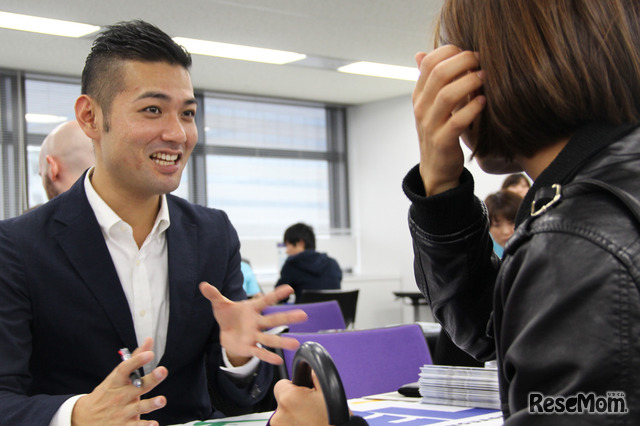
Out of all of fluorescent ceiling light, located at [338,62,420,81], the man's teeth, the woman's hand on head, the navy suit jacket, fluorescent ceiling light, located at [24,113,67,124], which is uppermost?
fluorescent ceiling light, located at [338,62,420,81]

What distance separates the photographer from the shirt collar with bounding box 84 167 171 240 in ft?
→ 5.96

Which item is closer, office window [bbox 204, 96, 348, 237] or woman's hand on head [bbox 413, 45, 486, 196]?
woman's hand on head [bbox 413, 45, 486, 196]

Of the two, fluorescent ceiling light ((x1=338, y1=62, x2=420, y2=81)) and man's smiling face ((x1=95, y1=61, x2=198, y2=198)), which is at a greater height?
fluorescent ceiling light ((x1=338, y1=62, x2=420, y2=81))

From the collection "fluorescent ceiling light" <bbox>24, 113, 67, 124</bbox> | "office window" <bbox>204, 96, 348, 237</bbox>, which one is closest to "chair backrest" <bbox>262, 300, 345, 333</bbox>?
"fluorescent ceiling light" <bbox>24, 113, 67, 124</bbox>

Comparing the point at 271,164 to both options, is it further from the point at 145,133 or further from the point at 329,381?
Result: the point at 329,381

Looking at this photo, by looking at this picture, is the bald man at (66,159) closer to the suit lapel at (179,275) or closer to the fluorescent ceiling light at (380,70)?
the suit lapel at (179,275)

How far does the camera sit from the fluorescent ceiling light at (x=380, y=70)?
7.51 meters

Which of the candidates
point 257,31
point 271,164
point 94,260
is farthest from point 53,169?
point 271,164

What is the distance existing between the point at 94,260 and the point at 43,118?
6.44 m

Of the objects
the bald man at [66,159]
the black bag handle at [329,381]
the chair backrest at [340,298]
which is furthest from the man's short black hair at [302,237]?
the black bag handle at [329,381]

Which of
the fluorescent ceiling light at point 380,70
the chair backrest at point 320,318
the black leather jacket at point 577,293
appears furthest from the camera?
the fluorescent ceiling light at point 380,70

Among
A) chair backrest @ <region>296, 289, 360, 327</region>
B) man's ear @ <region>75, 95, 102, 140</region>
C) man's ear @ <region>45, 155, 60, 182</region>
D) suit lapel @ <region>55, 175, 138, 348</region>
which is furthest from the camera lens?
chair backrest @ <region>296, 289, 360, 327</region>

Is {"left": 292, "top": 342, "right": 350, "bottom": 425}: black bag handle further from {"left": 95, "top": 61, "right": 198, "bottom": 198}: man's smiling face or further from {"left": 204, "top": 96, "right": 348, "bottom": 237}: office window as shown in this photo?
{"left": 204, "top": 96, "right": 348, "bottom": 237}: office window

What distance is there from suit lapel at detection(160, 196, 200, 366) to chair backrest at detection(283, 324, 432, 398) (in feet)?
1.47
